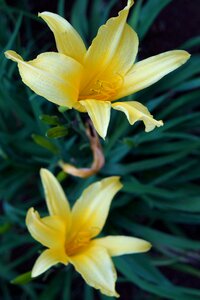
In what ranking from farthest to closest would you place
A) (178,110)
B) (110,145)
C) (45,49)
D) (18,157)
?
1. (45,49)
2. (178,110)
3. (18,157)
4. (110,145)

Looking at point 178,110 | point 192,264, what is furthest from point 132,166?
point 192,264

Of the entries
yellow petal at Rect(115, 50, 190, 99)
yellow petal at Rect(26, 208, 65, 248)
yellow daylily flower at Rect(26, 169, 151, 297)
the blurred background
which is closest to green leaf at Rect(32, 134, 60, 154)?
the blurred background

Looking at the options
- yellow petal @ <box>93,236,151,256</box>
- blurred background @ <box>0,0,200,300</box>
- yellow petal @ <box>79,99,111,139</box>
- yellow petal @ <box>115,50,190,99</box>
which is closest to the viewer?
yellow petal @ <box>79,99,111,139</box>

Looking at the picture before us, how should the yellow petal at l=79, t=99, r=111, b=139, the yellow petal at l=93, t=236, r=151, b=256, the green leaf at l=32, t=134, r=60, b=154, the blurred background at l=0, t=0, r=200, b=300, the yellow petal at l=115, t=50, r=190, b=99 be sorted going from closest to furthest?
the yellow petal at l=79, t=99, r=111, b=139, the yellow petal at l=115, t=50, r=190, b=99, the yellow petal at l=93, t=236, r=151, b=256, the green leaf at l=32, t=134, r=60, b=154, the blurred background at l=0, t=0, r=200, b=300

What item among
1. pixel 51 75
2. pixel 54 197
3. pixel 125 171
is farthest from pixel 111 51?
pixel 125 171

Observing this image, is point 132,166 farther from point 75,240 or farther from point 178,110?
point 75,240

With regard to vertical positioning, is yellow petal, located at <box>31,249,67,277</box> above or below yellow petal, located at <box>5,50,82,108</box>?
below

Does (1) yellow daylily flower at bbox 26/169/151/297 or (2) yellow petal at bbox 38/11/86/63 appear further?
(1) yellow daylily flower at bbox 26/169/151/297

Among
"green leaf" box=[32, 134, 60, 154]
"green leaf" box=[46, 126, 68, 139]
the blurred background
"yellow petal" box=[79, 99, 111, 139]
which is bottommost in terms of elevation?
the blurred background

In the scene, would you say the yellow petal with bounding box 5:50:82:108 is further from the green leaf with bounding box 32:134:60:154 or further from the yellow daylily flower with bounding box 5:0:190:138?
the green leaf with bounding box 32:134:60:154
